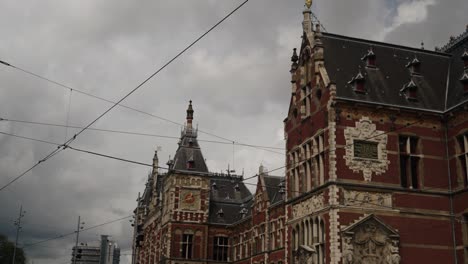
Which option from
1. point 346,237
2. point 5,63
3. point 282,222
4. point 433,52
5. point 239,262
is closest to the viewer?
point 5,63

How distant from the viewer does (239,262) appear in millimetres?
59312

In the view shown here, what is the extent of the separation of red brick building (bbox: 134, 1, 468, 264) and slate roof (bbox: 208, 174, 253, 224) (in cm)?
2758

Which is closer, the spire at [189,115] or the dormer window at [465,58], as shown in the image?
the dormer window at [465,58]

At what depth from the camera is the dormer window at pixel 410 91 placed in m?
33.9

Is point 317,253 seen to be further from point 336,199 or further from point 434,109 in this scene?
point 434,109

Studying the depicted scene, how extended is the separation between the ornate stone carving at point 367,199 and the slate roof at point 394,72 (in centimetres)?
528

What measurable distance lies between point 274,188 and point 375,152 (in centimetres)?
2170

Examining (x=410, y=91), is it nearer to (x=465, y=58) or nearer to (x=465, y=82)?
(x=465, y=82)

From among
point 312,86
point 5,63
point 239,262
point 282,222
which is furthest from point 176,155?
point 5,63

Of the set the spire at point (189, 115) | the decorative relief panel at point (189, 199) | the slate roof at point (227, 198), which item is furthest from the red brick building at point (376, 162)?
the spire at point (189, 115)

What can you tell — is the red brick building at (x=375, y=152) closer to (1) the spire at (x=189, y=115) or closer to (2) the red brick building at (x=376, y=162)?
(2) the red brick building at (x=376, y=162)

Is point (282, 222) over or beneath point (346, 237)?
over

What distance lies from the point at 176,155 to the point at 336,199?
3689 cm

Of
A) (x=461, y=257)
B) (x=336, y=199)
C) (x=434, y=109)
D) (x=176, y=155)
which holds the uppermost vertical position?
(x=176, y=155)
